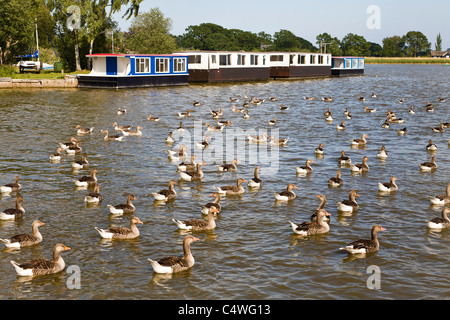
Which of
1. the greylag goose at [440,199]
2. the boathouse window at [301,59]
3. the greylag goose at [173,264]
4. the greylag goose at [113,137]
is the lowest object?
the greylag goose at [173,264]

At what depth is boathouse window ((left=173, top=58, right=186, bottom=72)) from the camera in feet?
273

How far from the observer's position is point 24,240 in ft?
58.2

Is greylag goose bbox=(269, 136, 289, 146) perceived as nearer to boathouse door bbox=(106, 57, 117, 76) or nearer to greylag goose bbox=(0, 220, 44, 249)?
greylag goose bbox=(0, 220, 44, 249)

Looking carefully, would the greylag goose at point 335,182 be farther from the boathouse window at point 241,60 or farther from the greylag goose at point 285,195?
the boathouse window at point 241,60

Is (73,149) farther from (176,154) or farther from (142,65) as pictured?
(142,65)

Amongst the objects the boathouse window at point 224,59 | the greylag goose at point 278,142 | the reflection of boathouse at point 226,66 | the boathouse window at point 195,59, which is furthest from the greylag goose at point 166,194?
the boathouse window at point 224,59

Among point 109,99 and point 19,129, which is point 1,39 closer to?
point 109,99

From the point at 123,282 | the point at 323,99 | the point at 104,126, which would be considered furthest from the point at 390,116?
the point at 123,282

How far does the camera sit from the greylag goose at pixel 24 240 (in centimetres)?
1761

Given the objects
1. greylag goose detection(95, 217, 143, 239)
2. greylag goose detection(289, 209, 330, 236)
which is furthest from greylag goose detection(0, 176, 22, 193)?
greylag goose detection(289, 209, 330, 236)

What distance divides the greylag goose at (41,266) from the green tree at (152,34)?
9282cm

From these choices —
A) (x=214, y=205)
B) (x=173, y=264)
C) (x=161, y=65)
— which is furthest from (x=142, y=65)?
(x=173, y=264)

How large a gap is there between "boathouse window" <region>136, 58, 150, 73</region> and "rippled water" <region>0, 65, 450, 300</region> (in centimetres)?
3381

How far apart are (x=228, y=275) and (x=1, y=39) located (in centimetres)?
7461
